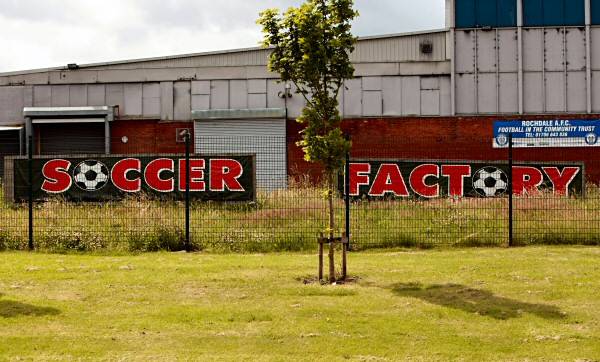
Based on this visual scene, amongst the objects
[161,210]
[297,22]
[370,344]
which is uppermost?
[297,22]

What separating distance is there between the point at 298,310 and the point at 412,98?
25.7 meters

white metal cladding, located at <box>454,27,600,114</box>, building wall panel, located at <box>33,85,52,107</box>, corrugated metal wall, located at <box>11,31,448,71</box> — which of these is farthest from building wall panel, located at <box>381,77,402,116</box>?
building wall panel, located at <box>33,85,52,107</box>

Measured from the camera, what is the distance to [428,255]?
14.3 meters

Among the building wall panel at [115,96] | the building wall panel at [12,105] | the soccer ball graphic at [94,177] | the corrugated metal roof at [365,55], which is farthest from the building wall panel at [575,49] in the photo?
the building wall panel at [12,105]

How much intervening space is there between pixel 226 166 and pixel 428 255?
6988 millimetres

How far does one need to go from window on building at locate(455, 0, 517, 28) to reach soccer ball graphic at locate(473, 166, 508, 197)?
54.1 feet

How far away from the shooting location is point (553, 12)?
114ft

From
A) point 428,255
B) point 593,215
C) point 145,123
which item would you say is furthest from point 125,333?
point 145,123

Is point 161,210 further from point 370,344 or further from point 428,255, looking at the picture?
point 370,344

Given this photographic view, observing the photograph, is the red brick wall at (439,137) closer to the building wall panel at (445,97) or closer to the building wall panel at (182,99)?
the building wall panel at (445,97)

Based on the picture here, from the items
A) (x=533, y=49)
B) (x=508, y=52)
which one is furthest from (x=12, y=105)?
(x=533, y=49)

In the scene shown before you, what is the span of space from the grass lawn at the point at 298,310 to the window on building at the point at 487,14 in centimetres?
2278

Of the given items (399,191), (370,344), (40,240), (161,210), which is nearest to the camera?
(370,344)

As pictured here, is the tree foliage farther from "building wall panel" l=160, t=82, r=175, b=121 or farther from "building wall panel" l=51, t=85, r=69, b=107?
"building wall panel" l=51, t=85, r=69, b=107
